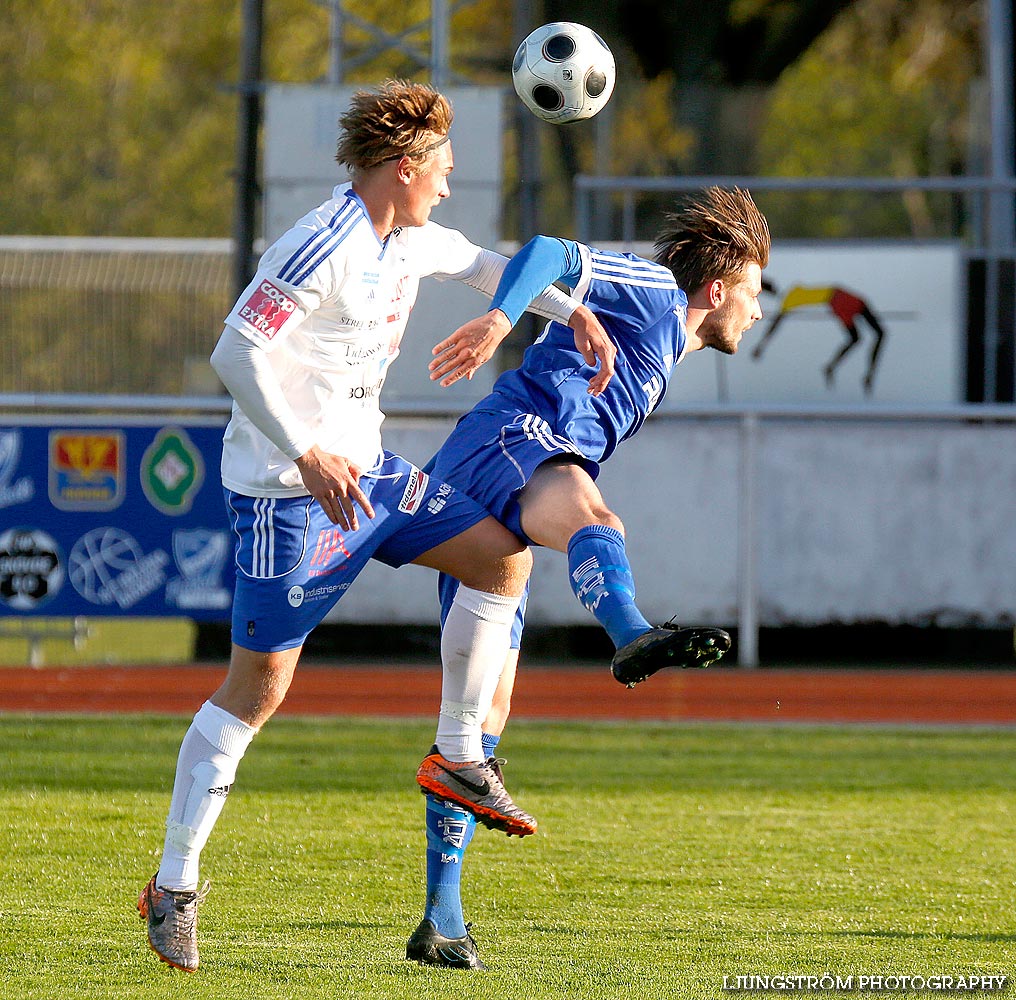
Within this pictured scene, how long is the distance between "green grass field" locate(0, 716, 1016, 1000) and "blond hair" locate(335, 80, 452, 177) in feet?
6.55

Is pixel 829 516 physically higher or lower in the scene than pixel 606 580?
higher

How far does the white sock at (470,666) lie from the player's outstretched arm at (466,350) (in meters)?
0.60

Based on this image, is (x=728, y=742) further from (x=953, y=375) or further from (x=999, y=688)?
(x=953, y=375)

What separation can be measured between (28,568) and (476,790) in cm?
690

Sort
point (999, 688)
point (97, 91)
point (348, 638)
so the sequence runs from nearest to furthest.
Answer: point (999, 688)
point (348, 638)
point (97, 91)

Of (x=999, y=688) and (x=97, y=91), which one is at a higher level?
(x=97, y=91)

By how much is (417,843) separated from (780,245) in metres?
8.19

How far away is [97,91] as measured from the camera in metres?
33.5

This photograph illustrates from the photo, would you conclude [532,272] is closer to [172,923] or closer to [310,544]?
[310,544]

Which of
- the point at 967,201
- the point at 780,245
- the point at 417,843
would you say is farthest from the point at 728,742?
the point at 967,201

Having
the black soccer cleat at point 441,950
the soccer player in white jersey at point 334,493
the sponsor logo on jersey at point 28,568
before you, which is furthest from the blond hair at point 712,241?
the sponsor logo on jersey at point 28,568

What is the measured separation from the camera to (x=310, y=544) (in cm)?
416

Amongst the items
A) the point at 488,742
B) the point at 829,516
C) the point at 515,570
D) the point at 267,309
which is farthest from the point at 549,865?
the point at 829,516

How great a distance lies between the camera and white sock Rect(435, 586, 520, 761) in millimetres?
4293
